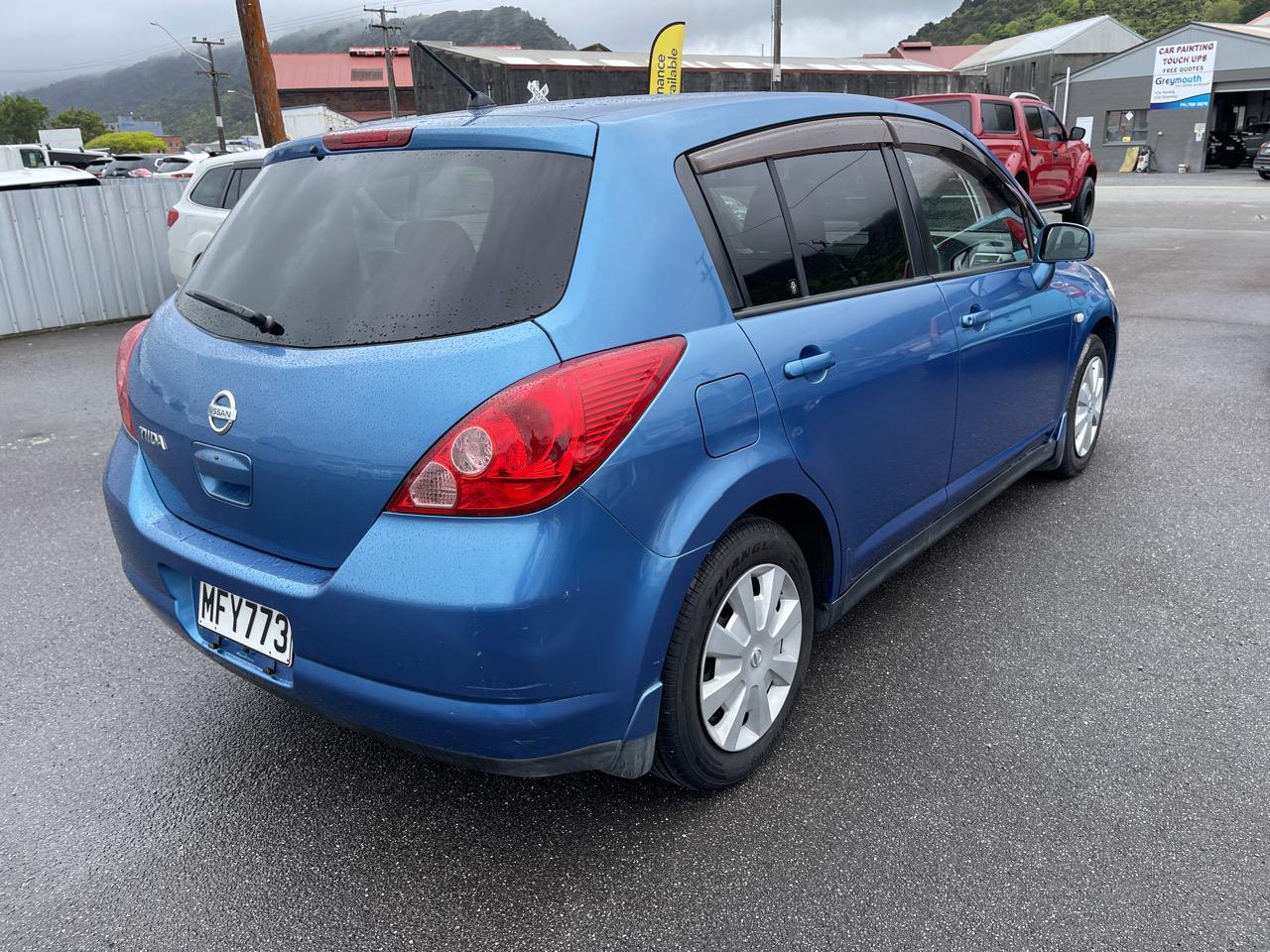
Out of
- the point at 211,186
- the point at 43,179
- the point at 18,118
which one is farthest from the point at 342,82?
the point at 211,186

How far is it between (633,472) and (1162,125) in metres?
43.8

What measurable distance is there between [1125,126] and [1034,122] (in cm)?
3042

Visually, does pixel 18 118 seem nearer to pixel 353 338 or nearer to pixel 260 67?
pixel 260 67

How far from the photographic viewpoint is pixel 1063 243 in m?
3.68

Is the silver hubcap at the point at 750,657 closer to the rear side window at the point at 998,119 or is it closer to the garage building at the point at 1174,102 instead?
the rear side window at the point at 998,119

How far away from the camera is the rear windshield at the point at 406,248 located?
6.56 ft

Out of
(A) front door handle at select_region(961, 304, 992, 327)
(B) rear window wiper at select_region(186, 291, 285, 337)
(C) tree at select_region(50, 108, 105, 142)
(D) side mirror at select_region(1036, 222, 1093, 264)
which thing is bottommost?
(A) front door handle at select_region(961, 304, 992, 327)

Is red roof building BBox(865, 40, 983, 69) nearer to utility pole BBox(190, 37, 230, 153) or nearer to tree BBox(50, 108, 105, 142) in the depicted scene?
utility pole BBox(190, 37, 230, 153)

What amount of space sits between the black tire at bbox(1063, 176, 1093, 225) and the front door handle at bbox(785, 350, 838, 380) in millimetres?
14400

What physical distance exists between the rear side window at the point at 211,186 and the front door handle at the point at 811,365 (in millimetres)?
8644

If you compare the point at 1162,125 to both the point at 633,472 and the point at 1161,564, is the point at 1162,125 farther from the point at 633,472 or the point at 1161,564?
the point at 633,472

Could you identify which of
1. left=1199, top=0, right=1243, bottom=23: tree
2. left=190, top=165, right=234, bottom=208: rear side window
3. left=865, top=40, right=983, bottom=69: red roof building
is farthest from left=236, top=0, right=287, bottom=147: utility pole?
left=1199, top=0, right=1243, bottom=23: tree

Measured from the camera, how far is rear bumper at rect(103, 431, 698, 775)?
1.83 metres

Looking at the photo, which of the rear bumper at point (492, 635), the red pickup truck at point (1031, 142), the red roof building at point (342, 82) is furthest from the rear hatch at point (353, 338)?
the red roof building at point (342, 82)
